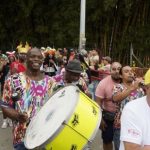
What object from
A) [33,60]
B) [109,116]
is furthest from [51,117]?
[109,116]

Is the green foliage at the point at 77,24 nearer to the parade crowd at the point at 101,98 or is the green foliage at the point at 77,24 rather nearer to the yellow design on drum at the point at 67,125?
the parade crowd at the point at 101,98

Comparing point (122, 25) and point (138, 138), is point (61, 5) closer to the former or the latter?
point (122, 25)

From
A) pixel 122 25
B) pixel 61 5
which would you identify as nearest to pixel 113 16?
pixel 122 25

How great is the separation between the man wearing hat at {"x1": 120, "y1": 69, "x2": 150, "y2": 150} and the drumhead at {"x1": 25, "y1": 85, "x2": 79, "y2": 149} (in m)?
1.08

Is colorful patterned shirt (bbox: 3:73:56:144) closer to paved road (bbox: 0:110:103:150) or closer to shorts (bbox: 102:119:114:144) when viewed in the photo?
shorts (bbox: 102:119:114:144)

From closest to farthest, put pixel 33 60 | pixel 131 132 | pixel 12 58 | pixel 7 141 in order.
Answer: pixel 131 132 → pixel 33 60 → pixel 7 141 → pixel 12 58

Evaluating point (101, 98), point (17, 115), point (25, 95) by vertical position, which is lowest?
point (101, 98)

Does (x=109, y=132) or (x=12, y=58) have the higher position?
(x=109, y=132)

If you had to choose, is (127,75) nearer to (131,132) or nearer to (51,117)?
(51,117)

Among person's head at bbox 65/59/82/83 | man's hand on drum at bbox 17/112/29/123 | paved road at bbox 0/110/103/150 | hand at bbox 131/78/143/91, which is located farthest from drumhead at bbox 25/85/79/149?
paved road at bbox 0/110/103/150

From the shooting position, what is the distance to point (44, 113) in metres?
4.64

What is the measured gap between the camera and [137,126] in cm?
310

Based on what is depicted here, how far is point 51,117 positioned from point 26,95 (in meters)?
0.57

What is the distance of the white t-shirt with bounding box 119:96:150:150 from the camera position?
309 cm
